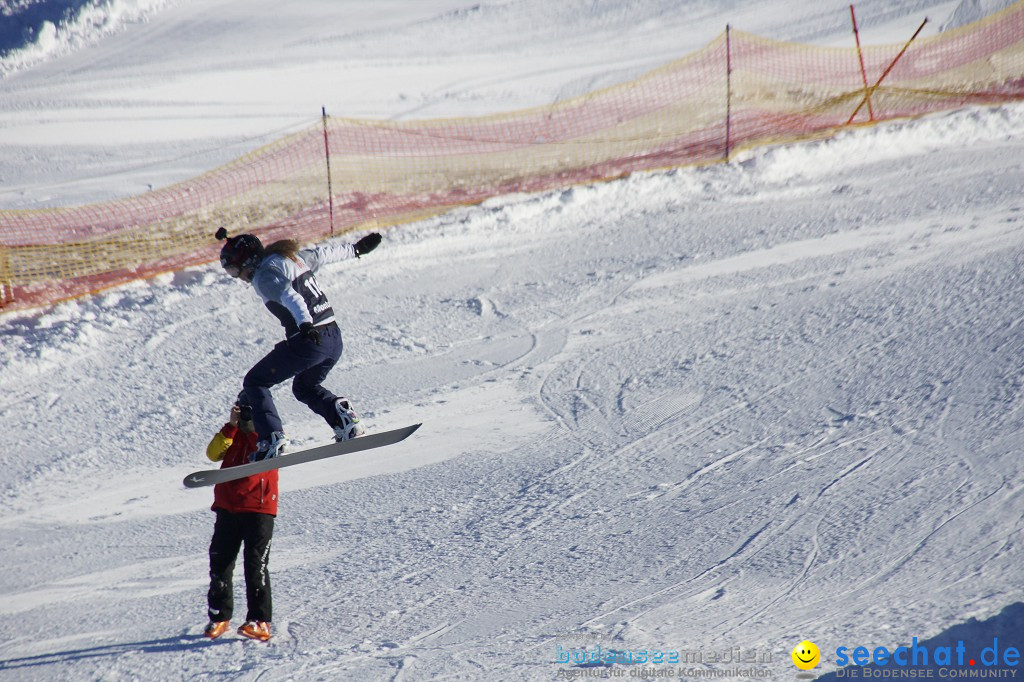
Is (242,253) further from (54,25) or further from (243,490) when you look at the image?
(54,25)

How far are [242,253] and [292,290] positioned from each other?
16.3 inches

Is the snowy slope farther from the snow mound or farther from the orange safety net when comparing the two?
the snow mound

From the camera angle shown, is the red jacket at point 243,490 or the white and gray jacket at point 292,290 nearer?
the red jacket at point 243,490

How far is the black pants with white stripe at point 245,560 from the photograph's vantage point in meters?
5.41

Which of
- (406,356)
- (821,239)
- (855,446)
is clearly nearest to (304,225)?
(406,356)

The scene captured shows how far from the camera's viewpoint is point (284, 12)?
18.5 meters

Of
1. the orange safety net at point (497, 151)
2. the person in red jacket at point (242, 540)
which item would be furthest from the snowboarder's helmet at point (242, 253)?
the orange safety net at point (497, 151)

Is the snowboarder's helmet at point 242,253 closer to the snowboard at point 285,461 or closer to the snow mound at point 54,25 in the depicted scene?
the snowboard at point 285,461

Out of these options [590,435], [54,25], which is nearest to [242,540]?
[590,435]

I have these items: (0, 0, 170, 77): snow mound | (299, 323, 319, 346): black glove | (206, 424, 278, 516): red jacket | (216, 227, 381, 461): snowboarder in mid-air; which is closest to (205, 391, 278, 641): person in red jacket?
(206, 424, 278, 516): red jacket

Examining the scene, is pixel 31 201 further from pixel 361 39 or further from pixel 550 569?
pixel 550 569

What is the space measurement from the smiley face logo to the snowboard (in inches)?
113

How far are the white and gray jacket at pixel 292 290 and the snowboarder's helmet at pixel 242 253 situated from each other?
0.06 meters

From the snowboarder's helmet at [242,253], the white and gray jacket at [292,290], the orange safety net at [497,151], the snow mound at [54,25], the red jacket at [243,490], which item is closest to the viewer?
the red jacket at [243,490]
